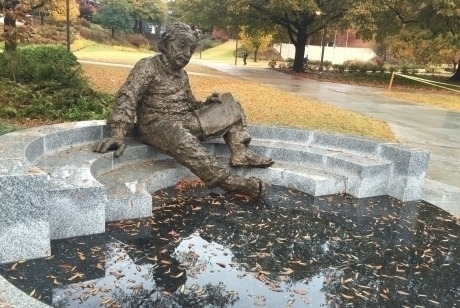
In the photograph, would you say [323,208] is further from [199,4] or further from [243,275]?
[199,4]

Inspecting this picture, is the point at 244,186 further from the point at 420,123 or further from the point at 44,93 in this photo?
the point at 420,123

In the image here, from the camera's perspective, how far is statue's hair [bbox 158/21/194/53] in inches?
225

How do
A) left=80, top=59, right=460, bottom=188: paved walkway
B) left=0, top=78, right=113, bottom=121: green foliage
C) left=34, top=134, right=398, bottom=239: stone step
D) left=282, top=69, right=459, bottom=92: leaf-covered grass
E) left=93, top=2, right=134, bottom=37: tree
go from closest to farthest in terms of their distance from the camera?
left=34, top=134, right=398, bottom=239: stone step < left=80, top=59, right=460, bottom=188: paved walkway < left=0, top=78, right=113, bottom=121: green foliage < left=282, top=69, right=459, bottom=92: leaf-covered grass < left=93, top=2, right=134, bottom=37: tree

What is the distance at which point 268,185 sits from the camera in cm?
632

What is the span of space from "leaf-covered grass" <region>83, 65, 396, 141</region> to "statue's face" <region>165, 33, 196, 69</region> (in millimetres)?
5586

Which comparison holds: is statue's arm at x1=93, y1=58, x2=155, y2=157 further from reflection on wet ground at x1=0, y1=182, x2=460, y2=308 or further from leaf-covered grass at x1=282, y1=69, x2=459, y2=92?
leaf-covered grass at x1=282, y1=69, x2=459, y2=92

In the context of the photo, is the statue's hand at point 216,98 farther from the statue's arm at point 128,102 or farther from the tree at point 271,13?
the tree at point 271,13

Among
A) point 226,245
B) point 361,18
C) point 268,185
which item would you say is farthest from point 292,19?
point 226,245

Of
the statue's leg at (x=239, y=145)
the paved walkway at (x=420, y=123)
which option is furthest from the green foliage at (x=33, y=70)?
the paved walkway at (x=420, y=123)

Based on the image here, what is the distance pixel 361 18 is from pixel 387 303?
26.4 m

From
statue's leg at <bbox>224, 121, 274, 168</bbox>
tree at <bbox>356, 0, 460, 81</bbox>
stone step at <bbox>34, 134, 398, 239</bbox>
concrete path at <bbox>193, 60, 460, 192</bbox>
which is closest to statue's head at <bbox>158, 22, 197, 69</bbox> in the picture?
statue's leg at <bbox>224, 121, 274, 168</bbox>

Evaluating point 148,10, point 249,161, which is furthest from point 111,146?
point 148,10

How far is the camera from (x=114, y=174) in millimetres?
5535

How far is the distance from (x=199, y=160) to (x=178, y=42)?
1530 millimetres
